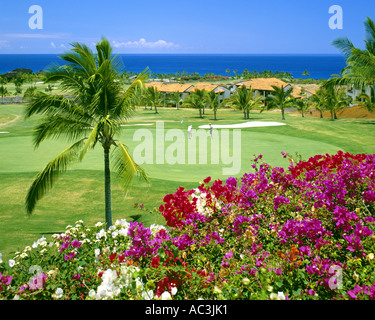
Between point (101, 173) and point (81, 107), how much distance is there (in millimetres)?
6361

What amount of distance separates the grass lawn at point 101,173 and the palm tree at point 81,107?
41.4 inches

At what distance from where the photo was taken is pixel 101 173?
17562mm

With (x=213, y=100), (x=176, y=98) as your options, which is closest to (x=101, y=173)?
(x=213, y=100)

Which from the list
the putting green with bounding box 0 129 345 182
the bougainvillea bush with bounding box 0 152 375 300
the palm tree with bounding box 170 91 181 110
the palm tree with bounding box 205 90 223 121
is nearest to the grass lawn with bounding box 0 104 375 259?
the putting green with bounding box 0 129 345 182

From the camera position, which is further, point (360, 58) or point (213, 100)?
point (213, 100)

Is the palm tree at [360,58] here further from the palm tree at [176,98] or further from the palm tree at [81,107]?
the palm tree at [176,98]

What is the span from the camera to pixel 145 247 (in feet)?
15.0

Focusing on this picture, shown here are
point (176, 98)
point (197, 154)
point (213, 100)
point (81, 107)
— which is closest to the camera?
point (81, 107)

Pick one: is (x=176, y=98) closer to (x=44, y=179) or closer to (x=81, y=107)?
(x=81, y=107)

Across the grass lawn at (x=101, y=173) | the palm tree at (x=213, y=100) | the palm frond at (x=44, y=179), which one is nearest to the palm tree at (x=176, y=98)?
the palm tree at (x=213, y=100)

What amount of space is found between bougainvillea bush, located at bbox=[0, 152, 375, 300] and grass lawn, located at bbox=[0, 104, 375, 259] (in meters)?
1.03

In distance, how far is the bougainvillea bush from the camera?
3826 millimetres

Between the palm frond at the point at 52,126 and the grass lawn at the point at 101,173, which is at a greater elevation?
the palm frond at the point at 52,126

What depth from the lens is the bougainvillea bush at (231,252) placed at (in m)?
3.83
